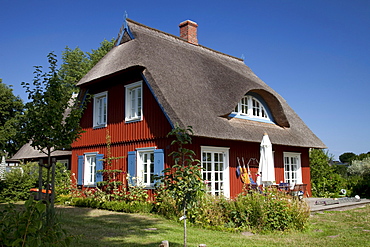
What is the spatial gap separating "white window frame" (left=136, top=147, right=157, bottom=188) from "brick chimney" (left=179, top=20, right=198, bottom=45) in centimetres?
742

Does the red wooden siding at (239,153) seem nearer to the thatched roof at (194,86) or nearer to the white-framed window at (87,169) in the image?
the thatched roof at (194,86)

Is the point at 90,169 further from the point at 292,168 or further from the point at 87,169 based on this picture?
the point at 292,168

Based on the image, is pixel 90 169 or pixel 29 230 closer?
pixel 29 230

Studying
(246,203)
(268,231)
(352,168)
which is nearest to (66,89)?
(246,203)

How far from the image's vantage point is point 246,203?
841cm

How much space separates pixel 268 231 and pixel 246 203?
2.70 ft

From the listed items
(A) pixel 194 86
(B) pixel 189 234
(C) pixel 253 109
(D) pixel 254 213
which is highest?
(A) pixel 194 86

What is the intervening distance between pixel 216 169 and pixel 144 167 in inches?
101

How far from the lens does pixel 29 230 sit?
131 inches

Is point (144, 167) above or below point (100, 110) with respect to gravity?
below

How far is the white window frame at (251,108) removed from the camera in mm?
13811

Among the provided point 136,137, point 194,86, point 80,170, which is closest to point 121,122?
point 136,137

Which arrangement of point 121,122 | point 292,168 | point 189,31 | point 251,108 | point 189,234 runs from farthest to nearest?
point 189,31 < point 292,168 < point 251,108 < point 121,122 < point 189,234

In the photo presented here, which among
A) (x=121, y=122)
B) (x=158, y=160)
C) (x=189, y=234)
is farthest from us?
(x=121, y=122)
